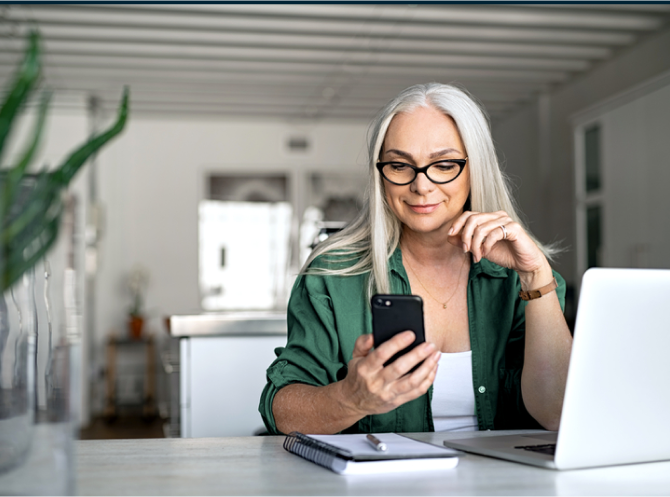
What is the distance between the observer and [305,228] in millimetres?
7609

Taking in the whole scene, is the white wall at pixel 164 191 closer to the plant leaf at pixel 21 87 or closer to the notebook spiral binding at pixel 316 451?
the notebook spiral binding at pixel 316 451

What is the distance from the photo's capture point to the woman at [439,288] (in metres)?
1.44

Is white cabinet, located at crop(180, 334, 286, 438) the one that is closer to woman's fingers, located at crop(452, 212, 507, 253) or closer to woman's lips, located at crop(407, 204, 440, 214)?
woman's lips, located at crop(407, 204, 440, 214)

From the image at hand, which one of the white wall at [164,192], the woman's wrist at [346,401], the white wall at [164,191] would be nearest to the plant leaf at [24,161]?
the woman's wrist at [346,401]

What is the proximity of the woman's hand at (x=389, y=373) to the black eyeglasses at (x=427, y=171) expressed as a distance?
61 cm

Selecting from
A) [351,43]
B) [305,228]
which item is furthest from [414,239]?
[305,228]

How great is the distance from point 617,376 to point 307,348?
704mm

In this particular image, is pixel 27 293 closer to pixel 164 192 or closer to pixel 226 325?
pixel 226 325

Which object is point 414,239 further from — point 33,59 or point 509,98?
point 509,98

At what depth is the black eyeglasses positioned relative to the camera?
1576 millimetres

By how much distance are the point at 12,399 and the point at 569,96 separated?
6.31 metres

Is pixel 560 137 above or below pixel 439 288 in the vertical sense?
above

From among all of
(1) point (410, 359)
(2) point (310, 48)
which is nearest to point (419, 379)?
(1) point (410, 359)

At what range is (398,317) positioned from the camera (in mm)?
1032
